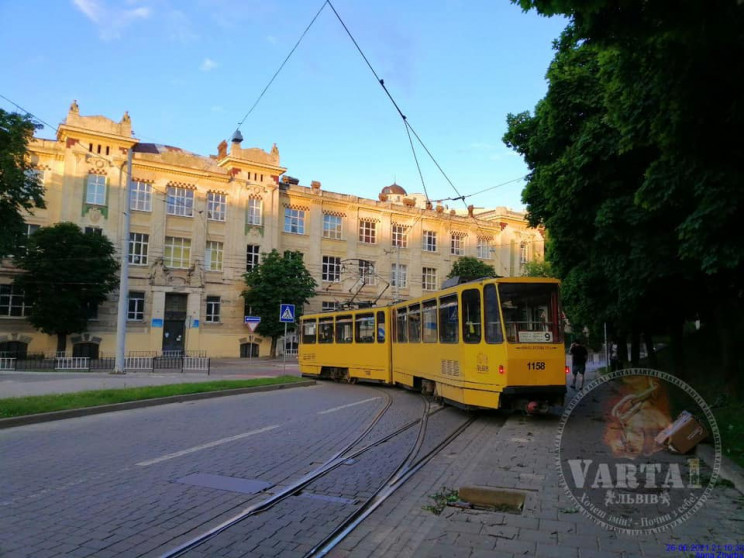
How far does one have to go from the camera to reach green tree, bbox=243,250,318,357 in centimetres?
4006

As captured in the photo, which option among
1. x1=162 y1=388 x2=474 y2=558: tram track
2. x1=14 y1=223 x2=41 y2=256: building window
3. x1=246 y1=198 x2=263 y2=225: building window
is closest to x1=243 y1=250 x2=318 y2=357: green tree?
x1=246 y1=198 x2=263 y2=225: building window

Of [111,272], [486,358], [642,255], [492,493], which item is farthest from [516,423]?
[111,272]

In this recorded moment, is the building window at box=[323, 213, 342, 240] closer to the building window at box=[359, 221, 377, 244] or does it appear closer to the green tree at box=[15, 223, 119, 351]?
the building window at box=[359, 221, 377, 244]

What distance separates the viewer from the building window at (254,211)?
43.6m

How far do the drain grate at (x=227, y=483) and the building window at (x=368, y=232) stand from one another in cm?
4363

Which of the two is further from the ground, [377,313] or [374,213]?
[374,213]

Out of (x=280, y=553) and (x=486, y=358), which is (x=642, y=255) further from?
(x=280, y=553)

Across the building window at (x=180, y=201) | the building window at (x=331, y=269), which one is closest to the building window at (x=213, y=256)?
the building window at (x=180, y=201)

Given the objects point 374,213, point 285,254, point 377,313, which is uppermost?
point 374,213

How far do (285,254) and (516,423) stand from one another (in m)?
33.2

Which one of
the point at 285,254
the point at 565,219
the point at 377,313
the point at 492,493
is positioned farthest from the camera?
the point at 285,254

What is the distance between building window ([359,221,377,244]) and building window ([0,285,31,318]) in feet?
88.5

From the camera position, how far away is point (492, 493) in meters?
5.71

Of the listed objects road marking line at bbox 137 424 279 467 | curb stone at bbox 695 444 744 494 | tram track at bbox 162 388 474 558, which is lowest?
tram track at bbox 162 388 474 558
